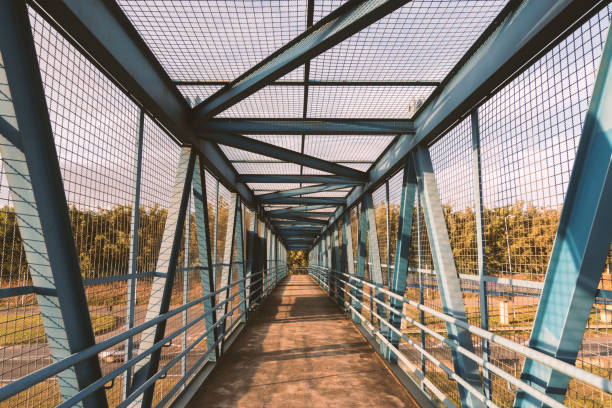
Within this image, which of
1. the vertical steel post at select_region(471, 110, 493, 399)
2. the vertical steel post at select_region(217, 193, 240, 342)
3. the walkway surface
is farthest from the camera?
the vertical steel post at select_region(217, 193, 240, 342)

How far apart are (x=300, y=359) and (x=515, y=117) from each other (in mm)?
3926

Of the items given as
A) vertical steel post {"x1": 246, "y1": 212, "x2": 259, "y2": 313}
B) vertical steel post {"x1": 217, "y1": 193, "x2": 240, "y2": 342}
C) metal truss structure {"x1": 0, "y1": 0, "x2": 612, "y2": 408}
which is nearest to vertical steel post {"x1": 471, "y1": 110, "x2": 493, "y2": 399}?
metal truss structure {"x1": 0, "y1": 0, "x2": 612, "y2": 408}

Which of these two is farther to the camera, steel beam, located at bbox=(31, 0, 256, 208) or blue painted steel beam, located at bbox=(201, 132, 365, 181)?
blue painted steel beam, located at bbox=(201, 132, 365, 181)

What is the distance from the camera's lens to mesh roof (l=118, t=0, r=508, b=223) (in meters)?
2.69

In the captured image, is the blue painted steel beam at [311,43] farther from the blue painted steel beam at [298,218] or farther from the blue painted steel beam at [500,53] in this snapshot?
the blue painted steel beam at [298,218]

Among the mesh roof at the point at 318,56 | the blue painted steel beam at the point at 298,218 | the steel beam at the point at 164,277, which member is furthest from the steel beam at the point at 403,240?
the blue painted steel beam at the point at 298,218

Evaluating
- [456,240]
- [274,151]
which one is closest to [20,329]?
[456,240]

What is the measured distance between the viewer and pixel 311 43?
293 centimetres

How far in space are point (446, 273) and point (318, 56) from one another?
237 centimetres

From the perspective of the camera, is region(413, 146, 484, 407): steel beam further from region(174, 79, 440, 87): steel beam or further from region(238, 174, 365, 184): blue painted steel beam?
region(238, 174, 365, 184): blue painted steel beam

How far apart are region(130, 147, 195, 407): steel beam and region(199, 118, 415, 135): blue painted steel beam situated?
772 mm

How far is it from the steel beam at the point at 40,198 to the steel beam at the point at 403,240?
3765 millimetres

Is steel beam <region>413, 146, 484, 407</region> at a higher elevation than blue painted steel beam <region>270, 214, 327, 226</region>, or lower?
lower

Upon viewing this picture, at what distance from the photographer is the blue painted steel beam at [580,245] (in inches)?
68.2
